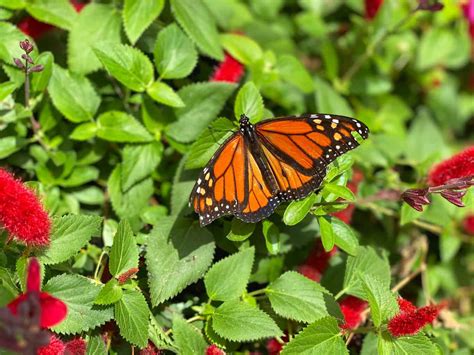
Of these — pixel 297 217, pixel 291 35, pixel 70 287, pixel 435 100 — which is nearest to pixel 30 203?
pixel 70 287

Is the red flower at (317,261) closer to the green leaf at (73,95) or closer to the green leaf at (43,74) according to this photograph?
the green leaf at (73,95)

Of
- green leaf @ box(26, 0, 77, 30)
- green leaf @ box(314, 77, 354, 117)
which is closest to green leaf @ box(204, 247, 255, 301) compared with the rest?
green leaf @ box(314, 77, 354, 117)

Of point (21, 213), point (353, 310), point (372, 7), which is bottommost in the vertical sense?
point (353, 310)

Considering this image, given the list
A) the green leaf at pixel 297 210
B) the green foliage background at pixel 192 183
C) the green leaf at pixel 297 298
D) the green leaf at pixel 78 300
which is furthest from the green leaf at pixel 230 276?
the green leaf at pixel 78 300

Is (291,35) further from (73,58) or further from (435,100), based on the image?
(73,58)

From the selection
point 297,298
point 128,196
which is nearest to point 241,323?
point 297,298

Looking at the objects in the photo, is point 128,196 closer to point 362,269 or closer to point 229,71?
point 229,71

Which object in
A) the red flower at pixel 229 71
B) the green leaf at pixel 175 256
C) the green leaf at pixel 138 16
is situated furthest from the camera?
the red flower at pixel 229 71

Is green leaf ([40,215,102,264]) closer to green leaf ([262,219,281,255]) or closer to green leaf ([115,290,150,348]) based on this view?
green leaf ([115,290,150,348])
